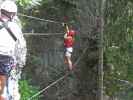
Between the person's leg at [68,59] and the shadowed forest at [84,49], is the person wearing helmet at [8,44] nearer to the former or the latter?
the person's leg at [68,59]

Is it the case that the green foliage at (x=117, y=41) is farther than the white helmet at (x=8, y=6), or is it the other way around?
the green foliage at (x=117, y=41)

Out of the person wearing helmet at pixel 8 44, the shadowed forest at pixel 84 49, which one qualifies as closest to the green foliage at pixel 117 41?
the shadowed forest at pixel 84 49

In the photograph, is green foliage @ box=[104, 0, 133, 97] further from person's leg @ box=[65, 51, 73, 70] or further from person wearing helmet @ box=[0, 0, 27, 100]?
person wearing helmet @ box=[0, 0, 27, 100]

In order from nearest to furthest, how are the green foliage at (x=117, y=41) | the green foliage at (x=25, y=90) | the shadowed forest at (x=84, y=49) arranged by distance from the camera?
the green foliage at (x=25, y=90) < the shadowed forest at (x=84, y=49) < the green foliage at (x=117, y=41)

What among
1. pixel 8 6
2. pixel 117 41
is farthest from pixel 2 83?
pixel 117 41

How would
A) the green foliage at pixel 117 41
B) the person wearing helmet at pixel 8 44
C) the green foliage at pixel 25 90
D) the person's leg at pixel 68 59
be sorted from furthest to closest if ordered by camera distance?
the green foliage at pixel 117 41
the person's leg at pixel 68 59
the green foliage at pixel 25 90
the person wearing helmet at pixel 8 44

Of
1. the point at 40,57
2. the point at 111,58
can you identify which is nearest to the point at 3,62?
the point at 40,57

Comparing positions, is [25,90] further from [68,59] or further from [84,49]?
[84,49]

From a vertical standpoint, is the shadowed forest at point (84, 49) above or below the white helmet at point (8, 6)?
below

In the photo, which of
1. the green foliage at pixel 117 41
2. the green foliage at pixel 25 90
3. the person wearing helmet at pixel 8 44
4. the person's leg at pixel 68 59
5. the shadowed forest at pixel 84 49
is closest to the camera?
the person wearing helmet at pixel 8 44

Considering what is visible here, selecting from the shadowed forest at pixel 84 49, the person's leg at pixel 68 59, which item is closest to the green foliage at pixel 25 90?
the shadowed forest at pixel 84 49

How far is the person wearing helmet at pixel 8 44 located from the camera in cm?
231

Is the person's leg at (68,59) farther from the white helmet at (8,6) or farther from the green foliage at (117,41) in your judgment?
the white helmet at (8,6)

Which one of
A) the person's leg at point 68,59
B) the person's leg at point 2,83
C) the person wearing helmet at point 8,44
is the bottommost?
the person's leg at point 68,59
